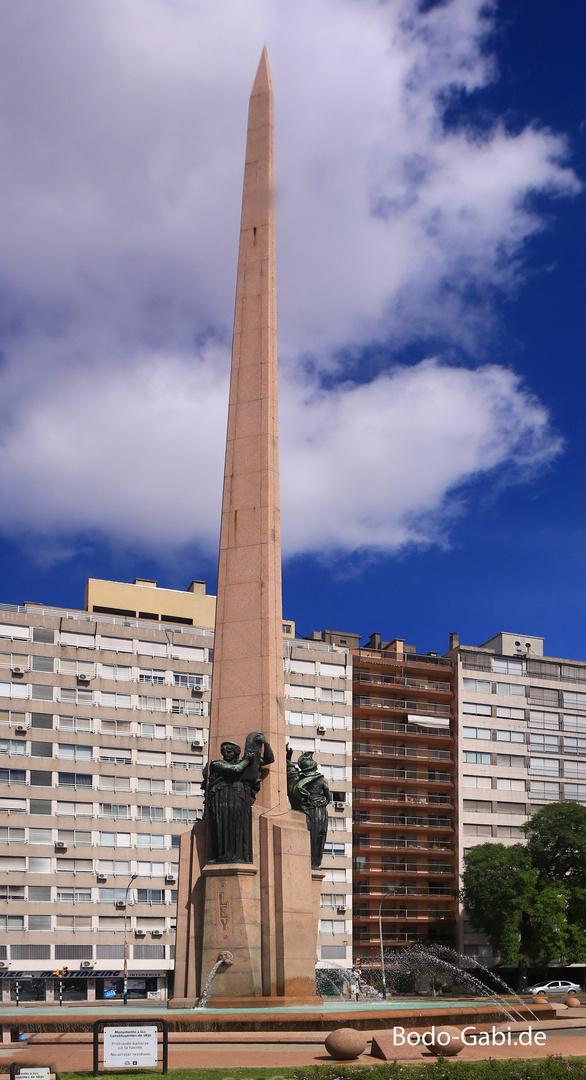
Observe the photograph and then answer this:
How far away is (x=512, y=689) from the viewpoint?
8056cm

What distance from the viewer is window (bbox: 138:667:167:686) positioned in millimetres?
66812

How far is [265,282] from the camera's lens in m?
27.1

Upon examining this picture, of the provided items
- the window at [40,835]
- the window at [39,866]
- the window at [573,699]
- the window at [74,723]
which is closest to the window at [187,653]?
the window at [74,723]

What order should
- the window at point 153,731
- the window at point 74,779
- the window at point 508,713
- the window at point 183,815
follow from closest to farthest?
the window at point 74,779, the window at point 183,815, the window at point 153,731, the window at point 508,713

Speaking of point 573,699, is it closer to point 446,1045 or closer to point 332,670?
point 332,670

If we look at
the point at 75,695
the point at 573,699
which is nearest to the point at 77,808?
the point at 75,695

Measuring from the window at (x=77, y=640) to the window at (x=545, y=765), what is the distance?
106 feet

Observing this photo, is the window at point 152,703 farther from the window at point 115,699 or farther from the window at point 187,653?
the window at point 187,653

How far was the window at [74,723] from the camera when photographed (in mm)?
63750

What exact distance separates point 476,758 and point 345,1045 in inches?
2576

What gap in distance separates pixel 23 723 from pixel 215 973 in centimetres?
4265

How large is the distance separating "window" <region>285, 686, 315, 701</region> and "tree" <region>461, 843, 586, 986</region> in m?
14.2

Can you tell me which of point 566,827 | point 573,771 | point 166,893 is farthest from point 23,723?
point 573,771

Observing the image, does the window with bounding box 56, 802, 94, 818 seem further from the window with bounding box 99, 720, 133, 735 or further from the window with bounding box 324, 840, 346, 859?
the window with bounding box 324, 840, 346, 859
